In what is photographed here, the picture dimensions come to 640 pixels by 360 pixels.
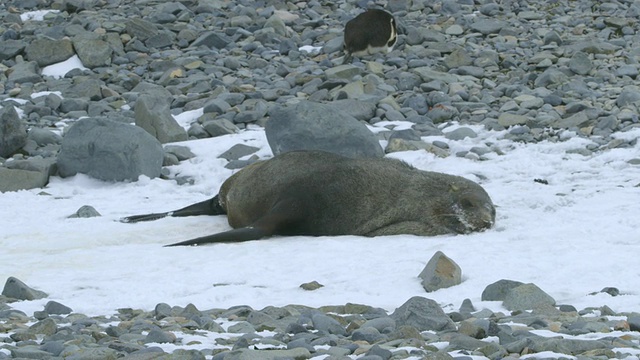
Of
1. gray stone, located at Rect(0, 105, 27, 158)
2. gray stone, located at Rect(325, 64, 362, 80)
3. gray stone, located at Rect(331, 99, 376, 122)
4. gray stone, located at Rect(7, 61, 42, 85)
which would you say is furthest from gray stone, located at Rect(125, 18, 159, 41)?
gray stone, located at Rect(0, 105, 27, 158)

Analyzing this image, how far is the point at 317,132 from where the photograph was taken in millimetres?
11703

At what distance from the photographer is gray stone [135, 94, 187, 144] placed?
1327 cm

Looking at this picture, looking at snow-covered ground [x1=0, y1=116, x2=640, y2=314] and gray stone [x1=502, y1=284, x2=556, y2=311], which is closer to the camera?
gray stone [x1=502, y1=284, x2=556, y2=311]

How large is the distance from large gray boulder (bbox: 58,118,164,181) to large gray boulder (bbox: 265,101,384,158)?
1.33 meters

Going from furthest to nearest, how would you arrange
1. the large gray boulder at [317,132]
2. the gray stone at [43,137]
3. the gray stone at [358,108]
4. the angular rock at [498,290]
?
1. the gray stone at [358,108]
2. the gray stone at [43,137]
3. the large gray boulder at [317,132]
4. the angular rock at [498,290]

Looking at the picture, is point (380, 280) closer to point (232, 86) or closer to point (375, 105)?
point (375, 105)

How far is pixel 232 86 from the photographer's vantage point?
51.2 ft

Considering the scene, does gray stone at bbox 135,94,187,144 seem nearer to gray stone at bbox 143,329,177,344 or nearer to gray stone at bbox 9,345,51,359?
gray stone at bbox 143,329,177,344

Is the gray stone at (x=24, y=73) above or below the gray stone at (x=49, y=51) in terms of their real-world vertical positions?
below

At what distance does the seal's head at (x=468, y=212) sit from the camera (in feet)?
30.4

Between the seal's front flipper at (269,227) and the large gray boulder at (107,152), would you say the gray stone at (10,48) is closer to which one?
the large gray boulder at (107,152)

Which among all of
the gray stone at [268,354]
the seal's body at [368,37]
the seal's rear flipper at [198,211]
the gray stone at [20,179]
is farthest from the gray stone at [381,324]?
the seal's body at [368,37]

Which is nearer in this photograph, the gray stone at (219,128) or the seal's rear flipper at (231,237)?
the seal's rear flipper at (231,237)

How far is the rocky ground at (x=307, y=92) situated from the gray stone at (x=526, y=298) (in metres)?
0.20
